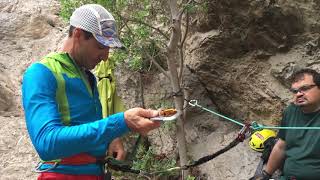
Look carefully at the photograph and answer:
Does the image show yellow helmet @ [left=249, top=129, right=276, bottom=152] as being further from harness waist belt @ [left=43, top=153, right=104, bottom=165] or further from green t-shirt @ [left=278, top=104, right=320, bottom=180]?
harness waist belt @ [left=43, top=153, right=104, bottom=165]

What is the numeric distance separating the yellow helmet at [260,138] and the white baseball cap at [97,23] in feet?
10.9

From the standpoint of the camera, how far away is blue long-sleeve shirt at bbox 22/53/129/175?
1712 mm

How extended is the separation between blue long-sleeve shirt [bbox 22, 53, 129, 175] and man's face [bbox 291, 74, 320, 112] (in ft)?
7.89

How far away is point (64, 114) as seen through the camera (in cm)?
201

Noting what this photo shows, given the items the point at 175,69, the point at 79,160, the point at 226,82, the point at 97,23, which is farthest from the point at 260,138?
the point at 97,23

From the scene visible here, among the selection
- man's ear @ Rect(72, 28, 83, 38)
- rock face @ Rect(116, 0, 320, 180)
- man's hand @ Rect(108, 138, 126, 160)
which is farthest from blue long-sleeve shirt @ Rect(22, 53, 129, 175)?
rock face @ Rect(116, 0, 320, 180)

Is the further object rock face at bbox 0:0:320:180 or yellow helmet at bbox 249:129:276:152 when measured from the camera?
rock face at bbox 0:0:320:180

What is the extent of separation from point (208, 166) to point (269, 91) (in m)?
1.27

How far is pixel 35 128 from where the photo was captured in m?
1.76

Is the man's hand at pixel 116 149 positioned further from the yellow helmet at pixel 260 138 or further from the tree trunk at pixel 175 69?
the yellow helmet at pixel 260 138

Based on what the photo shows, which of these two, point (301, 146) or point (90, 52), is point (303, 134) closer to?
point (301, 146)

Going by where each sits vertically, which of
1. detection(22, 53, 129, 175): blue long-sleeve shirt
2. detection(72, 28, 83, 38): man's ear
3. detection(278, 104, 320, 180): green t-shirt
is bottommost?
detection(278, 104, 320, 180): green t-shirt

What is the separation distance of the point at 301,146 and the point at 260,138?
1112 millimetres

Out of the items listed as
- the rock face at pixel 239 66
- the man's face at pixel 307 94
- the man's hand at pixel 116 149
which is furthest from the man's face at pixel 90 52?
the rock face at pixel 239 66
